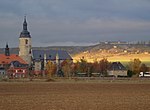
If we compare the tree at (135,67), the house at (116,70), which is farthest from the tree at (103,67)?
the tree at (135,67)

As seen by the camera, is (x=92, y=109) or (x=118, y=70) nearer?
(x=92, y=109)

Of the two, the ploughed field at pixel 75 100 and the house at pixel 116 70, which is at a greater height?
the house at pixel 116 70

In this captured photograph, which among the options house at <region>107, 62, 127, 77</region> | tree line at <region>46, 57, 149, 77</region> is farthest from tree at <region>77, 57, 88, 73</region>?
house at <region>107, 62, 127, 77</region>

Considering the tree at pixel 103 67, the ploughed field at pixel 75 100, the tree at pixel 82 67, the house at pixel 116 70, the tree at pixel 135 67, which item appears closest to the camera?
the ploughed field at pixel 75 100

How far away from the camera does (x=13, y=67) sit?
194 metres

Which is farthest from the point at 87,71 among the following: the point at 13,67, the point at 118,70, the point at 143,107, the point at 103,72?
the point at 143,107

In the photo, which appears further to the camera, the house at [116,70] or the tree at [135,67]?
the house at [116,70]

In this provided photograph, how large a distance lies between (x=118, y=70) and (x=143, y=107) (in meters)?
154

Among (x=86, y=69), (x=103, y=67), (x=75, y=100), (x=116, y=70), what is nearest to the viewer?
(x=75, y=100)

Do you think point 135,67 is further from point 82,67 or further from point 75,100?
point 75,100

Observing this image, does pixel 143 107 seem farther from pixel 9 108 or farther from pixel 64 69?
pixel 64 69

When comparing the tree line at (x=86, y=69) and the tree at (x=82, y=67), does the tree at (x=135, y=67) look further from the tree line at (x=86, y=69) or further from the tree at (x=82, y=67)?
the tree at (x=82, y=67)

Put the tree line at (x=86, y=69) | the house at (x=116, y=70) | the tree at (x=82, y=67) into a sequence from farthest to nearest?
the house at (x=116, y=70) < the tree at (x=82, y=67) < the tree line at (x=86, y=69)

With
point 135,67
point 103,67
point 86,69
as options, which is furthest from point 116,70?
point 86,69
